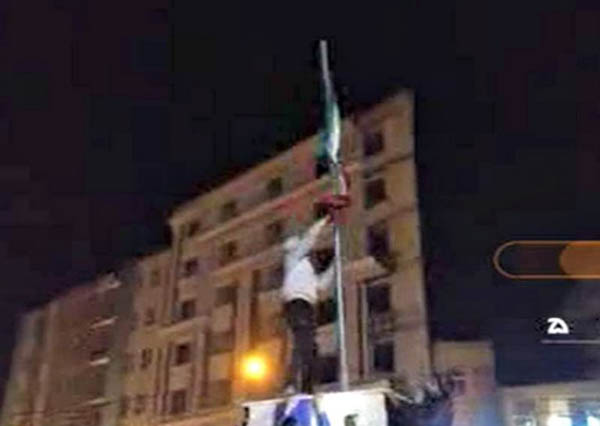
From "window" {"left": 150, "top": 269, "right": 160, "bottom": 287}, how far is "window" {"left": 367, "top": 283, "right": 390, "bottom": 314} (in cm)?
48

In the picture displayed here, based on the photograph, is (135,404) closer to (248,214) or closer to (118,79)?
(248,214)

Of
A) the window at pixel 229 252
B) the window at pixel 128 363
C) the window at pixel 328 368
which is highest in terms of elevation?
the window at pixel 229 252

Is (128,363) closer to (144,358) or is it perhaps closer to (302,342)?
(144,358)

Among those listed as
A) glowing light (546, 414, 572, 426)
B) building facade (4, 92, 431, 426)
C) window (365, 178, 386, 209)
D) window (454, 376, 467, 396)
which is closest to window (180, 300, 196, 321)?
building facade (4, 92, 431, 426)

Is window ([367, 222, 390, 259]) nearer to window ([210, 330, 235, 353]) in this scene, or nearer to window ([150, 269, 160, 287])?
window ([210, 330, 235, 353])

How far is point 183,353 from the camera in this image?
5.67 feet

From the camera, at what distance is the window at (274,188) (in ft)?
5.91

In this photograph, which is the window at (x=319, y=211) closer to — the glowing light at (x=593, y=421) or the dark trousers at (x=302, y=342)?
the dark trousers at (x=302, y=342)

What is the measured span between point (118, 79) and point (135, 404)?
31.4 inches

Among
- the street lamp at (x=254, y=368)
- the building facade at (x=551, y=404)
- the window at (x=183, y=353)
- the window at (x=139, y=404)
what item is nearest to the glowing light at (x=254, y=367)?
the street lamp at (x=254, y=368)

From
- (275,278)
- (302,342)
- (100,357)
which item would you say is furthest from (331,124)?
(100,357)

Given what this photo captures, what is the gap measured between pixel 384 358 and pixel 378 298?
12cm

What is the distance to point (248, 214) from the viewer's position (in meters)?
1.78

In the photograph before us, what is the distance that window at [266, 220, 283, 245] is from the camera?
1.78 m
